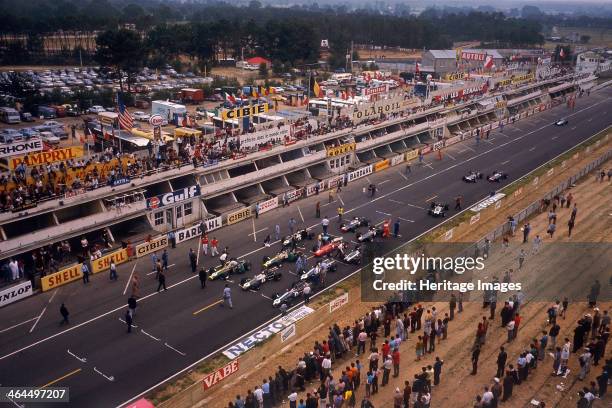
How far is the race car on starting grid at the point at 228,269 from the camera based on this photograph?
1344 inches

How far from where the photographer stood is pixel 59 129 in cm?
6350

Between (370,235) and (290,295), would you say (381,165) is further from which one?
(290,295)

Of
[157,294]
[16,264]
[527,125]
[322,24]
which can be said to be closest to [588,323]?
[157,294]

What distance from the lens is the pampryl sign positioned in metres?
25.8

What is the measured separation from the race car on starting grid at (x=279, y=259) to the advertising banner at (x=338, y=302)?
6.43 m

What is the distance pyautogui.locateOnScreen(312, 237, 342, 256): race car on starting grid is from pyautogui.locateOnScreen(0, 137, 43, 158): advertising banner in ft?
68.5

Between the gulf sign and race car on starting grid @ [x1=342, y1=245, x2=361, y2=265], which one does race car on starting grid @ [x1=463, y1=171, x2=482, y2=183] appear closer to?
race car on starting grid @ [x1=342, y1=245, x2=361, y2=265]

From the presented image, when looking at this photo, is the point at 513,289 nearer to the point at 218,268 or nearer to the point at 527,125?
the point at 218,268

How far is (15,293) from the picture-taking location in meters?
30.9

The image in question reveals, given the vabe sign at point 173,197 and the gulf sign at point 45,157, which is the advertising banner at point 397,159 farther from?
the gulf sign at point 45,157

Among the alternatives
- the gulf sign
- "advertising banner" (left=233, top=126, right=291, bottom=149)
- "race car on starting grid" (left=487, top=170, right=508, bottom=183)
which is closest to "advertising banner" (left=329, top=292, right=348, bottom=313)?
the gulf sign

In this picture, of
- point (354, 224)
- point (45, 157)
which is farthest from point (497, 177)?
point (45, 157)

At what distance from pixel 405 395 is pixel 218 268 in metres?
16.5

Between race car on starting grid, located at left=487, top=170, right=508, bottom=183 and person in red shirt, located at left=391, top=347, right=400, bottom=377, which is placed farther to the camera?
race car on starting grid, located at left=487, top=170, right=508, bottom=183
